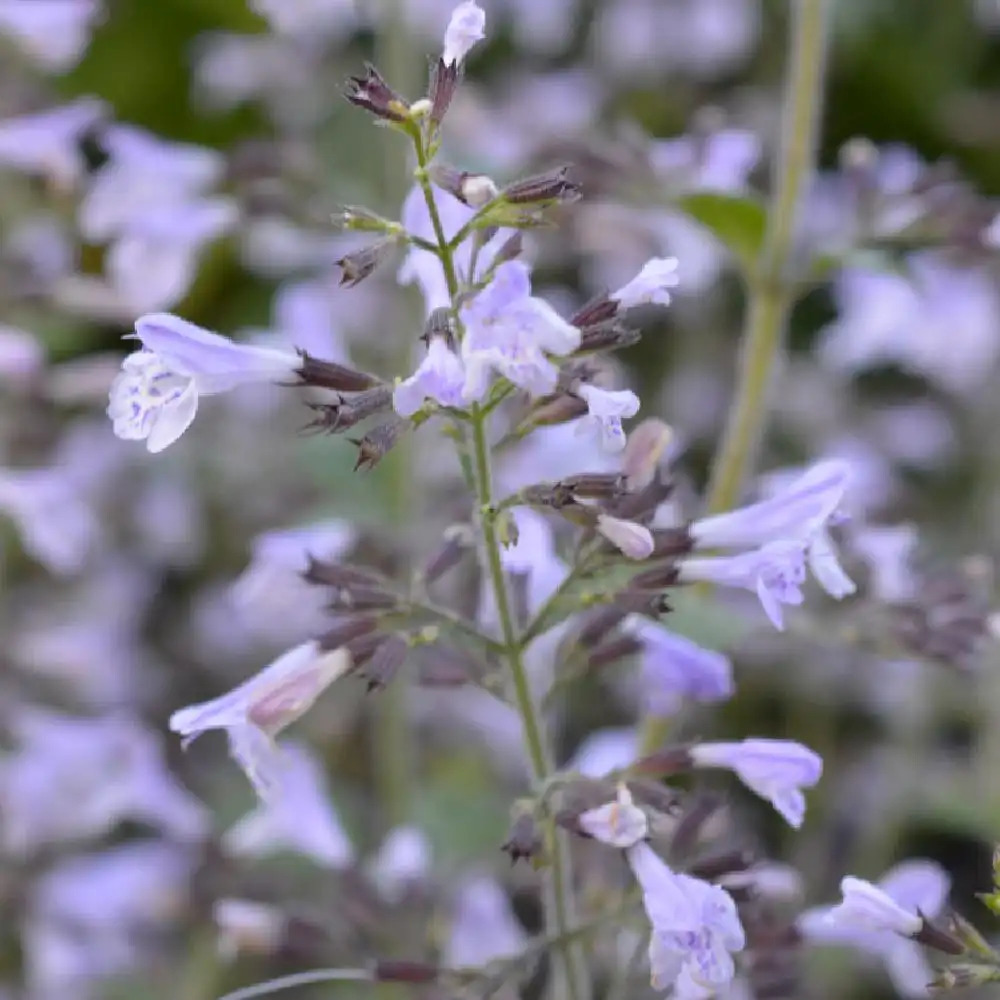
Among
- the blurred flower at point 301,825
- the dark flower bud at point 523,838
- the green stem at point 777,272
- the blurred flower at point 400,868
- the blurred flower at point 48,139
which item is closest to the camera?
the dark flower bud at point 523,838

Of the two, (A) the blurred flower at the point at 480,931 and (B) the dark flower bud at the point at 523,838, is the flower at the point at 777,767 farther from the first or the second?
(A) the blurred flower at the point at 480,931

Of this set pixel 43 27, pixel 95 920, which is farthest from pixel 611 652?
pixel 43 27

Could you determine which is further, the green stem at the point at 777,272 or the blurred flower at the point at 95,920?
the blurred flower at the point at 95,920

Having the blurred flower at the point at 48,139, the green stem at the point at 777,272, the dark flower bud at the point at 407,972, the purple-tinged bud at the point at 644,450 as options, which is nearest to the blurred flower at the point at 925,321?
the green stem at the point at 777,272

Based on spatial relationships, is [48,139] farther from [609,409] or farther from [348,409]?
[609,409]

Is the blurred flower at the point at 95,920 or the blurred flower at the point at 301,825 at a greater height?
the blurred flower at the point at 301,825

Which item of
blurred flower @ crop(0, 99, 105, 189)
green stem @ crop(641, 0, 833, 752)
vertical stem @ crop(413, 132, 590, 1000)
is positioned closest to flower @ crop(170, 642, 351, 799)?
vertical stem @ crop(413, 132, 590, 1000)

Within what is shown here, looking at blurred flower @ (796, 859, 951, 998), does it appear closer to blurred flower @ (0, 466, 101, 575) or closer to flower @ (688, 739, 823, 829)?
flower @ (688, 739, 823, 829)

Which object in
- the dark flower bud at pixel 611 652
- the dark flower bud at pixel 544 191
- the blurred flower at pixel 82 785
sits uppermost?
the dark flower bud at pixel 544 191
